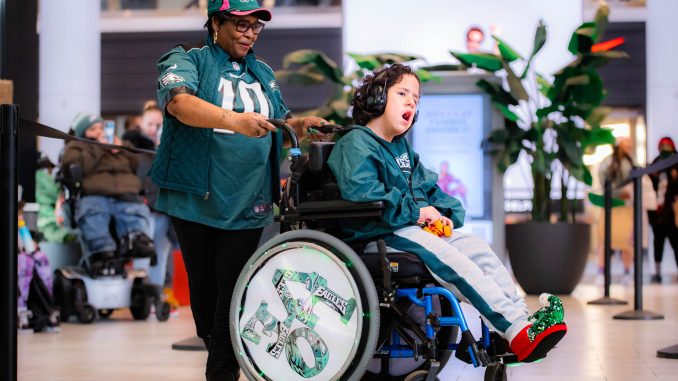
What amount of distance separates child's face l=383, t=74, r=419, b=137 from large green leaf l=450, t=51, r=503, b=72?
4.86 metres

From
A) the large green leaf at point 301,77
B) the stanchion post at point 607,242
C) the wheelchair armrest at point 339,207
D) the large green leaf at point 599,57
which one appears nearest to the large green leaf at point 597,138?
the large green leaf at point 599,57

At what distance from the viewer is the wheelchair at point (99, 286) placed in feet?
20.9

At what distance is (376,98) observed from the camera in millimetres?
3049

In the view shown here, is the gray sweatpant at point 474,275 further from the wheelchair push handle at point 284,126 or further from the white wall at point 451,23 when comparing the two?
the white wall at point 451,23

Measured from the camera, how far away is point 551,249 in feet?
26.7

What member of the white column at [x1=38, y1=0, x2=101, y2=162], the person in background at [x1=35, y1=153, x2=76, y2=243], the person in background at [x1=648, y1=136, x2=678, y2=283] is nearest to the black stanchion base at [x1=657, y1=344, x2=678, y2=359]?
the person in background at [x1=35, y1=153, x2=76, y2=243]

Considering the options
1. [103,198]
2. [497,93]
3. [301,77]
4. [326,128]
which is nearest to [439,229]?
[326,128]

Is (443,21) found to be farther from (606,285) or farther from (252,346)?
(252,346)

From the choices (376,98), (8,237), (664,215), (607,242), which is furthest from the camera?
(664,215)

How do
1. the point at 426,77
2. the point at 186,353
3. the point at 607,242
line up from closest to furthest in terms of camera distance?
the point at 186,353
the point at 426,77
the point at 607,242

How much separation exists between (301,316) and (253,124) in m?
Result: 0.53

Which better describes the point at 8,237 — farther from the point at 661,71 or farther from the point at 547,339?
the point at 661,71

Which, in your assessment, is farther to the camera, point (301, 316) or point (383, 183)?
point (383, 183)

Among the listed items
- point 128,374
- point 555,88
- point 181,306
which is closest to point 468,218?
point 555,88
